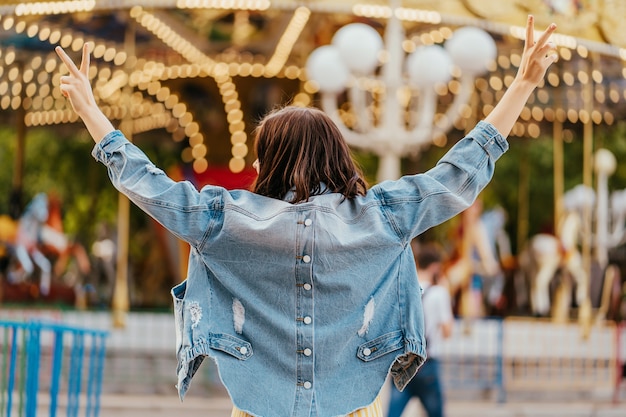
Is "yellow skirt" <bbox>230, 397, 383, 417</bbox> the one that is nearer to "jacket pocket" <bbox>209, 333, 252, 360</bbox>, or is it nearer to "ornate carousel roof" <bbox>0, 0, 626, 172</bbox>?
"jacket pocket" <bbox>209, 333, 252, 360</bbox>

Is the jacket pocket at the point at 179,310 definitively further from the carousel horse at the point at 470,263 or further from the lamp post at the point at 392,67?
the carousel horse at the point at 470,263

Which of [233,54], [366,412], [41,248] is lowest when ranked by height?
[366,412]

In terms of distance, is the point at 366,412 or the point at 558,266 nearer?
the point at 366,412

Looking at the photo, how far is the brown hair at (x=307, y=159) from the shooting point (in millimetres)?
2289

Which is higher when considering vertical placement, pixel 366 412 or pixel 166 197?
pixel 166 197

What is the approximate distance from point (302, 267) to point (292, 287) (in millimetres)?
48

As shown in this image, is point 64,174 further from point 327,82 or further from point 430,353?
point 430,353

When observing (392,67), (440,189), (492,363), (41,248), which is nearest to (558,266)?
(492,363)

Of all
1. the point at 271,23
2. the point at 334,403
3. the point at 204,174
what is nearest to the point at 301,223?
the point at 334,403

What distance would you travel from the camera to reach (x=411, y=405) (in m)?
9.41

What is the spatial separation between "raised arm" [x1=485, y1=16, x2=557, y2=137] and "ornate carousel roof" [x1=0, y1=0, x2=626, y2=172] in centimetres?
695

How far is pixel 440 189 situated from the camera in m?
2.27

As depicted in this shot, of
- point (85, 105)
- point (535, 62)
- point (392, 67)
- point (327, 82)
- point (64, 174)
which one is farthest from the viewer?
point (64, 174)

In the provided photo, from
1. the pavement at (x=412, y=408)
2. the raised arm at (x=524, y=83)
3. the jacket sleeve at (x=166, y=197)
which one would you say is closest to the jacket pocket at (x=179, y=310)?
the jacket sleeve at (x=166, y=197)
